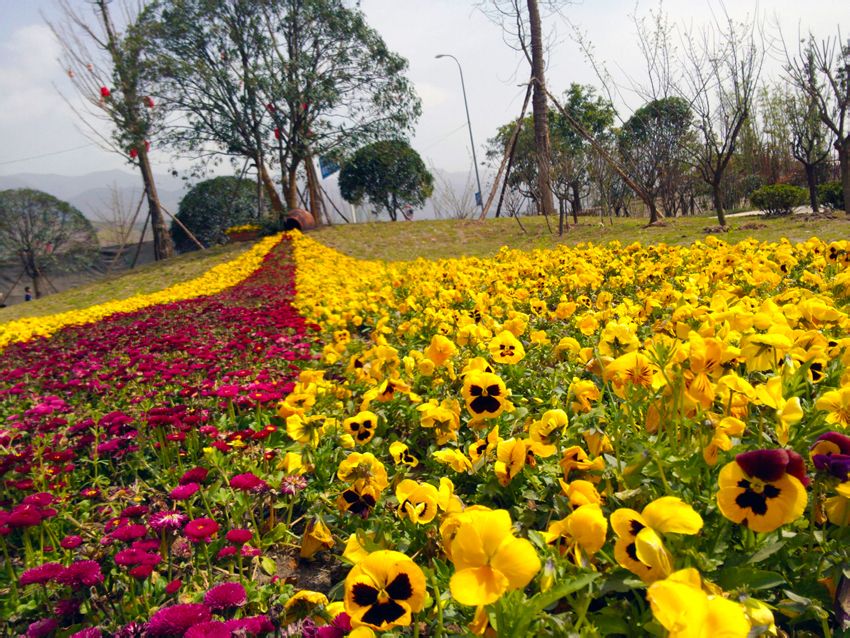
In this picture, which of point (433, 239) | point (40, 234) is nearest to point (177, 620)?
point (433, 239)

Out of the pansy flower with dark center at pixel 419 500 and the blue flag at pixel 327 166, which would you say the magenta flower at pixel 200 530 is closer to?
the pansy flower with dark center at pixel 419 500

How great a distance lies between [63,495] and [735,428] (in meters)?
2.50

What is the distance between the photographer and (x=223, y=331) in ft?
Answer: 17.4

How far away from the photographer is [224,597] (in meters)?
1.41

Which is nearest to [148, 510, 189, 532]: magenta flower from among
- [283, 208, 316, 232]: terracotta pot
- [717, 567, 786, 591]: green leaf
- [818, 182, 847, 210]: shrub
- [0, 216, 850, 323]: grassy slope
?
[717, 567, 786, 591]: green leaf

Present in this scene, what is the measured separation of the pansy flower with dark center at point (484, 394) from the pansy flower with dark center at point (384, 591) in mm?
760

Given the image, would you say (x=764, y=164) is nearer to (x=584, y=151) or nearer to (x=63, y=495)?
(x=584, y=151)

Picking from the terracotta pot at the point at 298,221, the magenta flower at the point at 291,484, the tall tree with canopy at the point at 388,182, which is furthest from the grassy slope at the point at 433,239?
the magenta flower at the point at 291,484

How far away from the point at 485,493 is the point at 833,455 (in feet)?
3.24

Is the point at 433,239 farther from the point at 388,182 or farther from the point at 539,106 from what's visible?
the point at 388,182

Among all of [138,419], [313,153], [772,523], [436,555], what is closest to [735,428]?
[772,523]

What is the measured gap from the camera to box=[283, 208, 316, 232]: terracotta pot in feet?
59.3

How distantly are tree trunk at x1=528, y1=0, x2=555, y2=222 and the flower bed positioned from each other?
9.80 metres

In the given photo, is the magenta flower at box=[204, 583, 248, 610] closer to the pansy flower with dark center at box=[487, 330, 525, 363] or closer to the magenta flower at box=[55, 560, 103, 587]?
the magenta flower at box=[55, 560, 103, 587]
